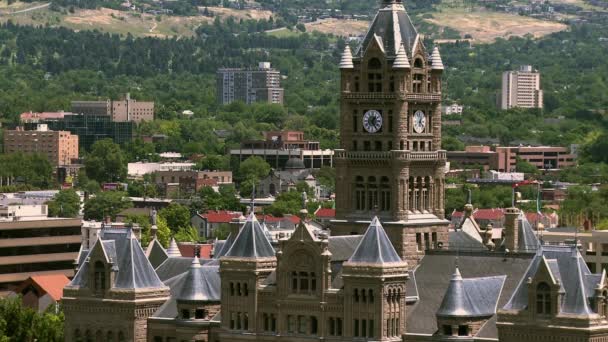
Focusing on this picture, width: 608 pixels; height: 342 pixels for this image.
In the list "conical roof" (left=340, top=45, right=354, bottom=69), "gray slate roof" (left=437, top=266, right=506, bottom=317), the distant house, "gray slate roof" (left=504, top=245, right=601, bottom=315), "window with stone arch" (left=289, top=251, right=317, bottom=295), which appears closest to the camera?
"gray slate roof" (left=504, top=245, right=601, bottom=315)

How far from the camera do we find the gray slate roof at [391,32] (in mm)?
114750

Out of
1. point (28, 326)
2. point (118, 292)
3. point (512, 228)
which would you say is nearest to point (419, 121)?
point (512, 228)

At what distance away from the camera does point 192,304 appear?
370 ft

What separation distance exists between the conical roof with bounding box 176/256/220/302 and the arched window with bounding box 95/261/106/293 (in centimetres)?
336

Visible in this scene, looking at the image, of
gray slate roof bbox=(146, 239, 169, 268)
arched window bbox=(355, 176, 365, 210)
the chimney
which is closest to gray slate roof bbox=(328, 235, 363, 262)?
arched window bbox=(355, 176, 365, 210)

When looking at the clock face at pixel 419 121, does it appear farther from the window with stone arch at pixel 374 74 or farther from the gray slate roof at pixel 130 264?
the gray slate roof at pixel 130 264

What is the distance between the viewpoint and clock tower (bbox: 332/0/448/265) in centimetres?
11381

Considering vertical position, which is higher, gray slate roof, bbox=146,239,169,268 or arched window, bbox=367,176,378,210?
arched window, bbox=367,176,378,210

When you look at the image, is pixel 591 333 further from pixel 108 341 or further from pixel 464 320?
pixel 108 341

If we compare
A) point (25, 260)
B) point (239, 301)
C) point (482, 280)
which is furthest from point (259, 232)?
point (25, 260)

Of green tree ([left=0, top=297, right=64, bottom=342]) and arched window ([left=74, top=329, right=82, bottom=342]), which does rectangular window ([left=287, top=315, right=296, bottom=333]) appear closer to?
arched window ([left=74, top=329, right=82, bottom=342])

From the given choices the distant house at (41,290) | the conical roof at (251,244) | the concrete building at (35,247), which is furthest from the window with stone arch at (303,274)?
the concrete building at (35,247)

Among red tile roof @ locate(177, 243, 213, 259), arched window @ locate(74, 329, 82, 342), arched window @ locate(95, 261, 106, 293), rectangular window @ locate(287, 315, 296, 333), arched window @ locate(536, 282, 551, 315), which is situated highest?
red tile roof @ locate(177, 243, 213, 259)

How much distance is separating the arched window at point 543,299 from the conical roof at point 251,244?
527 inches
